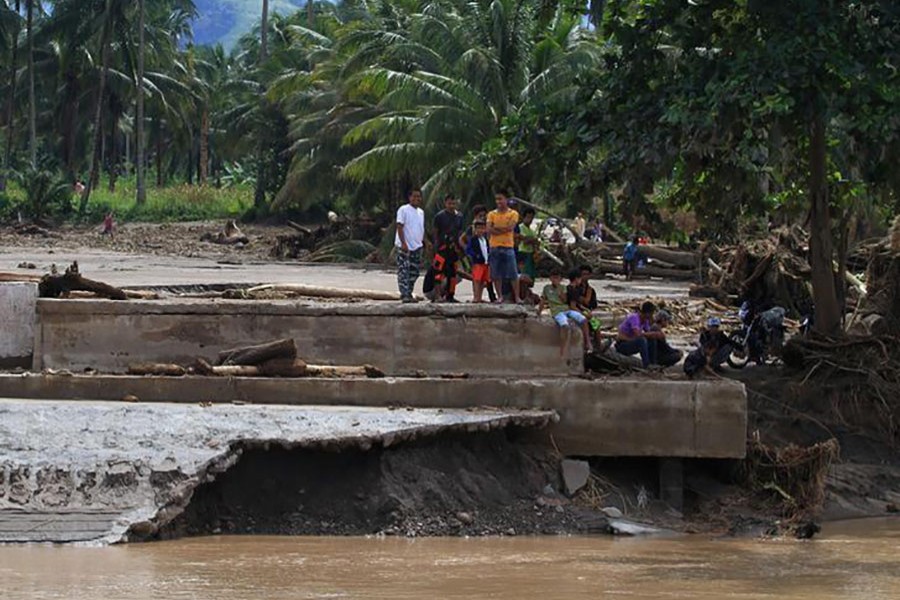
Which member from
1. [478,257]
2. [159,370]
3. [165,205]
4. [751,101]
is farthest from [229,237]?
[751,101]

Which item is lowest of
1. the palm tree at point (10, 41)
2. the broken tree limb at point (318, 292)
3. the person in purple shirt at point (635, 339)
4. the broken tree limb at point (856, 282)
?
the person in purple shirt at point (635, 339)

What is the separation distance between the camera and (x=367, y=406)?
47.0 feet

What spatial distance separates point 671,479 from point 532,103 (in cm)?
571

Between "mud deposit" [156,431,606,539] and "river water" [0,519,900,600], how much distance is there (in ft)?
1.09

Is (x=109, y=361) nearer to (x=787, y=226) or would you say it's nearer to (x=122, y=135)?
(x=787, y=226)

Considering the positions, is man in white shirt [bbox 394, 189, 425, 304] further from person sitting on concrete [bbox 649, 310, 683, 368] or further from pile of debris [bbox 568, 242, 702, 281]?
pile of debris [bbox 568, 242, 702, 281]

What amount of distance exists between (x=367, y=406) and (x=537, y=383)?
1.57 m

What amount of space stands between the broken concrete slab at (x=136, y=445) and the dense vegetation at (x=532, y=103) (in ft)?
13.3

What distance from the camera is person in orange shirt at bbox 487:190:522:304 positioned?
644 inches

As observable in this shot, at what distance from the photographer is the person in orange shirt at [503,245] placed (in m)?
16.4

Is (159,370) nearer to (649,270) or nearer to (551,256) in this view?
(551,256)

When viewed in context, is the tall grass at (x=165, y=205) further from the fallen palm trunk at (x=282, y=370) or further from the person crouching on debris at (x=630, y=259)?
the fallen palm trunk at (x=282, y=370)

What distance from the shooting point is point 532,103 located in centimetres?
1873

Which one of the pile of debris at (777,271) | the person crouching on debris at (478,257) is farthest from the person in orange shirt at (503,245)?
the pile of debris at (777,271)
